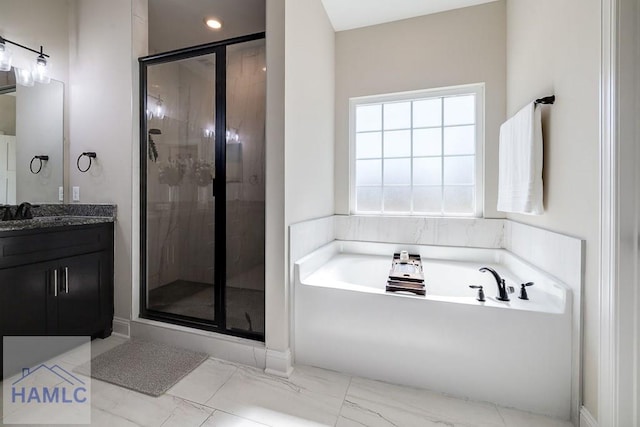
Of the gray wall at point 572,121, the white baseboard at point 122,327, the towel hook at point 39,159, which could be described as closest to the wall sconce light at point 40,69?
the towel hook at point 39,159

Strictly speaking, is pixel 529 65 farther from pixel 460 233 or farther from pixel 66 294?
pixel 66 294

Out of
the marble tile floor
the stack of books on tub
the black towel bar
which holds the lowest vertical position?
the marble tile floor

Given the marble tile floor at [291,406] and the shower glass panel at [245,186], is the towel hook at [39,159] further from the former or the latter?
the marble tile floor at [291,406]

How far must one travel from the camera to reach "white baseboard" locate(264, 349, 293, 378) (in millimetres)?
1688

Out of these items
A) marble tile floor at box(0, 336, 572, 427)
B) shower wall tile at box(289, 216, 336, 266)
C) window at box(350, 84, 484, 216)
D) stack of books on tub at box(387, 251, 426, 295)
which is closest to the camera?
marble tile floor at box(0, 336, 572, 427)

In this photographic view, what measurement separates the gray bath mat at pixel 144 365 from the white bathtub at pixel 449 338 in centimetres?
75

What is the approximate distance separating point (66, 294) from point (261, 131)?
1.74 m

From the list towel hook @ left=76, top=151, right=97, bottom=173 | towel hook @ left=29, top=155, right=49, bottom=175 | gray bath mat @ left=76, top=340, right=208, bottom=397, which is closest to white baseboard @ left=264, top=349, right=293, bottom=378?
gray bath mat @ left=76, top=340, right=208, bottom=397

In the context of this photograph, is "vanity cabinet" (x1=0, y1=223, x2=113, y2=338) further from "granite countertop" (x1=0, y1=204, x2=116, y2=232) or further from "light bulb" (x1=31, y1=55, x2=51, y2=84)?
"light bulb" (x1=31, y1=55, x2=51, y2=84)

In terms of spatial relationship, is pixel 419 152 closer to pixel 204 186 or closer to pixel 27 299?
pixel 204 186

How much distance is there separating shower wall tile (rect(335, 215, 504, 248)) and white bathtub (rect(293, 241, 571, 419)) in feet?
1.38

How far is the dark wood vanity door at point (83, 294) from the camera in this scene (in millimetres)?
1811

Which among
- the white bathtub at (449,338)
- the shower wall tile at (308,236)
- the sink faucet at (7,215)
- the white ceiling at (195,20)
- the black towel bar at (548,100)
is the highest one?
the white ceiling at (195,20)

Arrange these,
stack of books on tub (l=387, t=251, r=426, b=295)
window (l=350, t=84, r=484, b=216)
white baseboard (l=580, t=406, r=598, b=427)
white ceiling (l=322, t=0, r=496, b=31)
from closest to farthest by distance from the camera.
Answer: white baseboard (l=580, t=406, r=598, b=427)
stack of books on tub (l=387, t=251, r=426, b=295)
white ceiling (l=322, t=0, r=496, b=31)
window (l=350, t=84, r=484, b=216)
